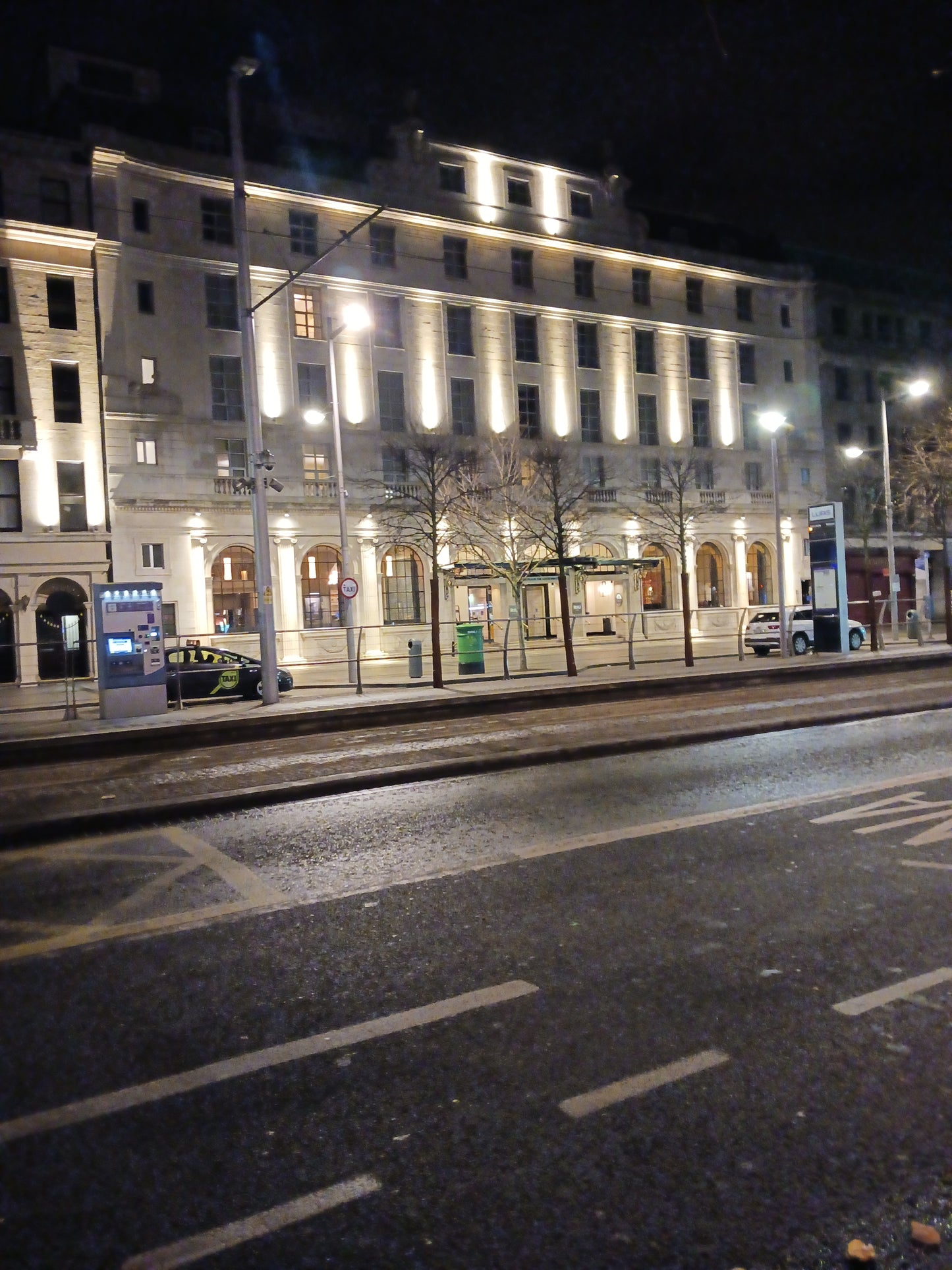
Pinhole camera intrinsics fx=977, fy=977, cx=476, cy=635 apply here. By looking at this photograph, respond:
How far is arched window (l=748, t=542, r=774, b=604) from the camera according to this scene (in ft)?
154

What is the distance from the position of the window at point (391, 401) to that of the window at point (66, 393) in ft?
36.1

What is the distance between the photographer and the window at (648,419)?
1745 inches

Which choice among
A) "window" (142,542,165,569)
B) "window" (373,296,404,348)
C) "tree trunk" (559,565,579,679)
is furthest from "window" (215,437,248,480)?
"tree trunk" (559,565,579,679)

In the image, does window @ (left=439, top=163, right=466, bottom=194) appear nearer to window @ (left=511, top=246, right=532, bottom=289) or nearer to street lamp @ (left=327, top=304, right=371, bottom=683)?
window @ (left=511, top=246, right=532, bottom=289)

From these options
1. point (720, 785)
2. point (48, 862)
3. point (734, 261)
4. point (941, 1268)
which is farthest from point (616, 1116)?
point (734, 261)

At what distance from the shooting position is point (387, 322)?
38.2m

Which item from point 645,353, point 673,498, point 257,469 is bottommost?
point 257,469

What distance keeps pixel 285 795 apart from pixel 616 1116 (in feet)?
21.8

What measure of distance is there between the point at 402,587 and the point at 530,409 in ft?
32.1

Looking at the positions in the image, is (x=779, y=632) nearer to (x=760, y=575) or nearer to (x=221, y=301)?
(x=760, y=575)

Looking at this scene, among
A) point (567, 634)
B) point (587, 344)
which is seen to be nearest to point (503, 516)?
point (587, 344)

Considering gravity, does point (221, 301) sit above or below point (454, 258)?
below

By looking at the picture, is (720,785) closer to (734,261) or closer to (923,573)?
(923,573)

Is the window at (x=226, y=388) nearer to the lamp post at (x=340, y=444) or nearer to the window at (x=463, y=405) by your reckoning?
the lamp post at (x=340, y=444)
